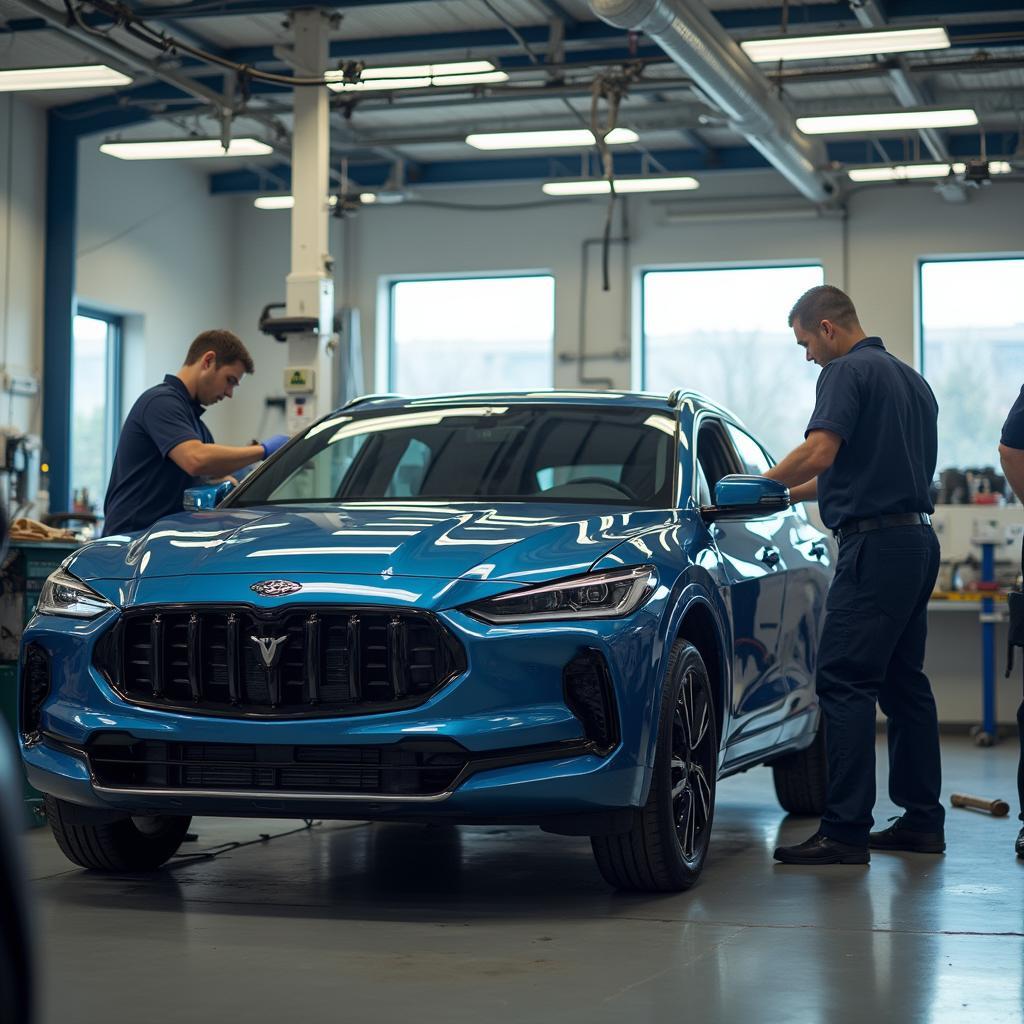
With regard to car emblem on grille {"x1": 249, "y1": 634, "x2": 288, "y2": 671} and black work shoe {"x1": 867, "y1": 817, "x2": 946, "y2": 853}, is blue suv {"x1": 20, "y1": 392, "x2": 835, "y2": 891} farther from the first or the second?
black work shoe {"x1": 867, "y1": 817, "x2": 946, "y2": 853}

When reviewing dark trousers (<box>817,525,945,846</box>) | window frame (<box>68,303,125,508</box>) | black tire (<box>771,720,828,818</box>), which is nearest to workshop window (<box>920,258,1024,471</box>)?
window frame (<box>68,303,125,508</box>)

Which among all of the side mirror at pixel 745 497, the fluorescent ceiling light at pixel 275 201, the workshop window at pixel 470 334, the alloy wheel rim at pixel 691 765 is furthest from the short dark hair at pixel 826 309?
the workshop window at pixel 470 334

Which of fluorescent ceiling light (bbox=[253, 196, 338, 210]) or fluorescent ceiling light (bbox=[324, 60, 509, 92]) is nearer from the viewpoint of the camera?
fluorescent ceiling light (bbox=[324, 60, 509, 92])

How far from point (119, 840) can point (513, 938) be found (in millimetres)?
1410

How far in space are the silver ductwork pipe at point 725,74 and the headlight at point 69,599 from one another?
5206mm

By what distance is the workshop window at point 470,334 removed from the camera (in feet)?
60.0

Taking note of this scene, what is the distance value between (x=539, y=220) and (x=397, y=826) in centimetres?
1262

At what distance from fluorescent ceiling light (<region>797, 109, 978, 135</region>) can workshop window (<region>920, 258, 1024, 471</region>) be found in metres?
3.86

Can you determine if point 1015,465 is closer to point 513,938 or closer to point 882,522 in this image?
point 882,522

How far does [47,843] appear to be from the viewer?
18.9ft

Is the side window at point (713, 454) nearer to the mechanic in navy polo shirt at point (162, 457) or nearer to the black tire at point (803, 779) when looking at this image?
the black tire at point (803, 779)

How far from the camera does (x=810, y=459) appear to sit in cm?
521

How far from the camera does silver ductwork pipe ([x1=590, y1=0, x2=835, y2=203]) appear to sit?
29.6 ft

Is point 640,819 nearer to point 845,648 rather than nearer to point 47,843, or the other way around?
point 845,648
